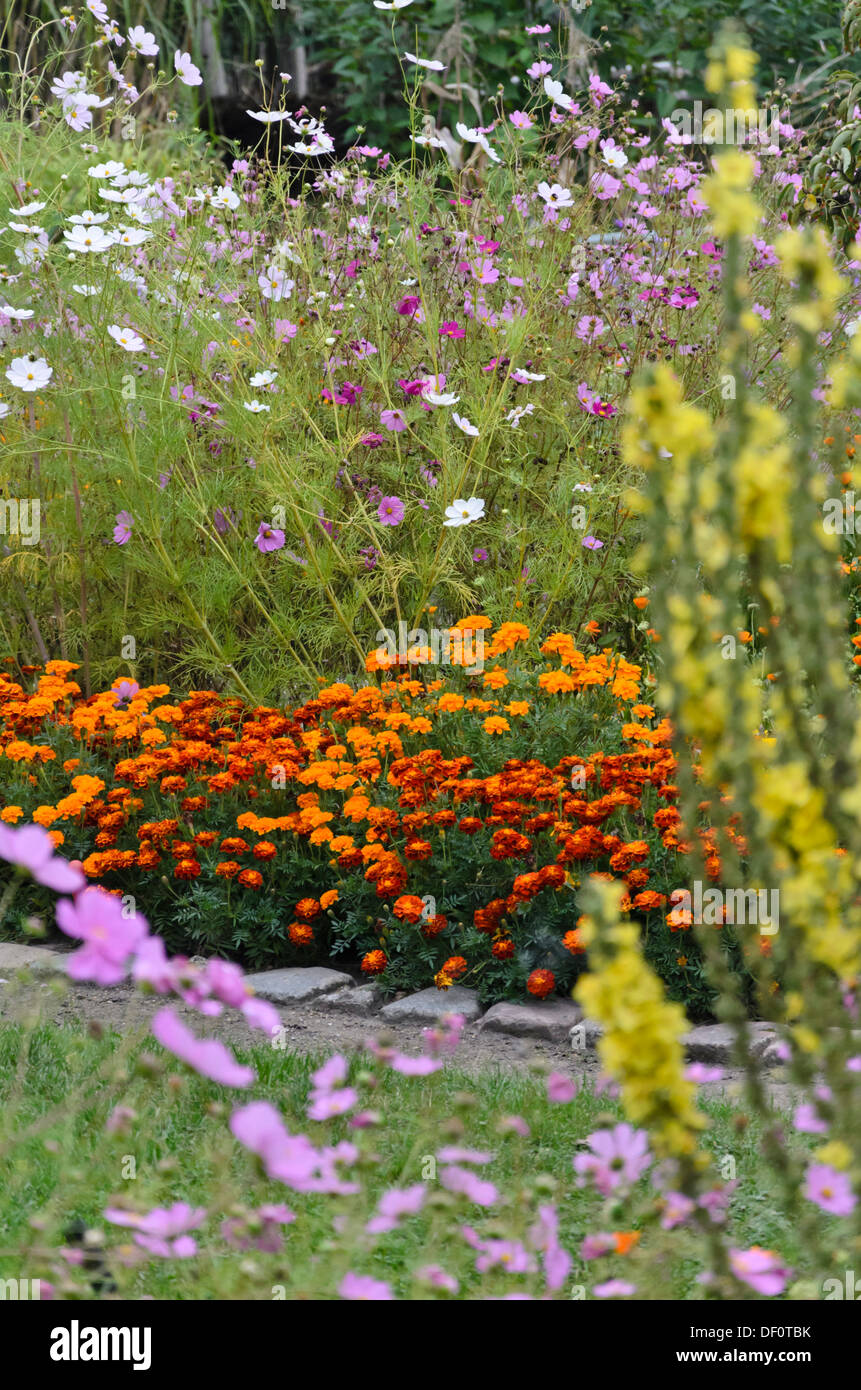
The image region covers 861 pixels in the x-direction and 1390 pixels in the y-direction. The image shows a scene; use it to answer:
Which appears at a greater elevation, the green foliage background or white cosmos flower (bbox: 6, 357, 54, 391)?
the green foliage background

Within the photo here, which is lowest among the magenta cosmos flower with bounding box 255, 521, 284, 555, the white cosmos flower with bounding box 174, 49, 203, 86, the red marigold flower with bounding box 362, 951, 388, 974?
the red marigold flower with bounding box 362, 951, 388, 974

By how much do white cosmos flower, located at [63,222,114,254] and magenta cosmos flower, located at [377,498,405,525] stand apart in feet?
4.16

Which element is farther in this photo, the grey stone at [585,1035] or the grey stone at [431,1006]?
the grey stone at [431,1006]

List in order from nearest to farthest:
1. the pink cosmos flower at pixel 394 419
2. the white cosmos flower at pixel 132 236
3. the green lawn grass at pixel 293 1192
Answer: the green lawn grass at pixel 293 1192 < the white cosmos flower at pixel 132 236 < the pink cosmos flower at pixel 394 419

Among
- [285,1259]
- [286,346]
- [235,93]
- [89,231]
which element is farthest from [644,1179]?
[235,93]

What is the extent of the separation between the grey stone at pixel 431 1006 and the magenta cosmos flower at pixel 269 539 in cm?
181

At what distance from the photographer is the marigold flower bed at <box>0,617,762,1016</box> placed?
3.64m

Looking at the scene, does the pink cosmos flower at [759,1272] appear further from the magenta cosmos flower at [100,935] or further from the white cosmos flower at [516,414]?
the white cosmos flower at [516,414]

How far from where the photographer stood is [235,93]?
11562 millimetres

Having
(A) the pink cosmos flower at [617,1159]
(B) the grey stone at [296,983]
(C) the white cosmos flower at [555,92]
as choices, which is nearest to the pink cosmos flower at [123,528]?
Answer: (B) the grey stone at [296,983]

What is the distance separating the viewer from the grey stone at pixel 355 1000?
3.64m

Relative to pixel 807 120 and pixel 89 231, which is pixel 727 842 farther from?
pixel 807 120

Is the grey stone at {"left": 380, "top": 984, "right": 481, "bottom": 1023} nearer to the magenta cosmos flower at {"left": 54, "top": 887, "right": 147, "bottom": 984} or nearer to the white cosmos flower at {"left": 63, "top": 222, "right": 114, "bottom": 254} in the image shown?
the magenta cosmos flower at {"left": 54, "top": 887, "right": 147, "bottom": 984}

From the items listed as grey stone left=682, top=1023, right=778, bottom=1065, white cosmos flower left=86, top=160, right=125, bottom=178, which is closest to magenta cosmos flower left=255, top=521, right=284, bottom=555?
white cosmos flower left=86, top=160, right=125, bottom=178
